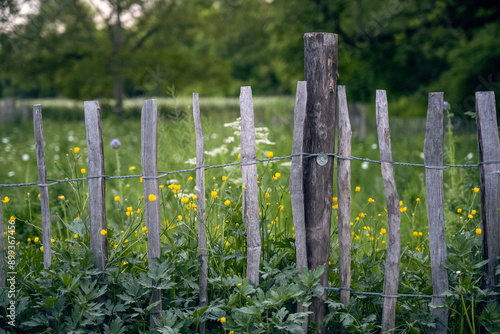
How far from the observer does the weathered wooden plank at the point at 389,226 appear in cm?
239

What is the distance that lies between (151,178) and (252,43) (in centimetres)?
1975

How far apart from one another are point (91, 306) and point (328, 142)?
1478 mm

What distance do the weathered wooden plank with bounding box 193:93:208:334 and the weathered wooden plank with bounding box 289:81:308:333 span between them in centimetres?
47

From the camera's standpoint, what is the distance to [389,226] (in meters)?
2.41

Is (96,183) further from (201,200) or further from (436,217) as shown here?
(436,217)

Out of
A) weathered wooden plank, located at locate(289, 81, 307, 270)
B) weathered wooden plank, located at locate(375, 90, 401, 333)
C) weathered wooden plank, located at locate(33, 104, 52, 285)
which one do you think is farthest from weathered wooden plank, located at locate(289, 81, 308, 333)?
weathered wooden plank, located at locate(33, 104, 52, 285)

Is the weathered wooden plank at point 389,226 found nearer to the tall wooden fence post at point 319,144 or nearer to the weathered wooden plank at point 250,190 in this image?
the tall wooden fence post at point 319,144

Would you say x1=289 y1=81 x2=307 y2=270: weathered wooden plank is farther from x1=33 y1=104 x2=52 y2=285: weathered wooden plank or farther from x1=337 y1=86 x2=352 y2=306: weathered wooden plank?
x1=33 y1=104 x2=52 y2=285: weathered wooden plank

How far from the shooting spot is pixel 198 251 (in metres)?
2.46

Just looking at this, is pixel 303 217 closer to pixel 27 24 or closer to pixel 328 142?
pixel 328 142

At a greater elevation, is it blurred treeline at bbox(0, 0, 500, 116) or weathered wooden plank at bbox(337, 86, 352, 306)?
blurred treeline at bbox(0, 0, 500, 116)

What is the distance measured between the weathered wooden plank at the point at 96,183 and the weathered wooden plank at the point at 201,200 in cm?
49

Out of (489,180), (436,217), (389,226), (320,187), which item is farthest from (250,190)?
(489,180)

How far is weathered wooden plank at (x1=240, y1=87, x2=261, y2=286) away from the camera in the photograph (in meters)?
2.42
